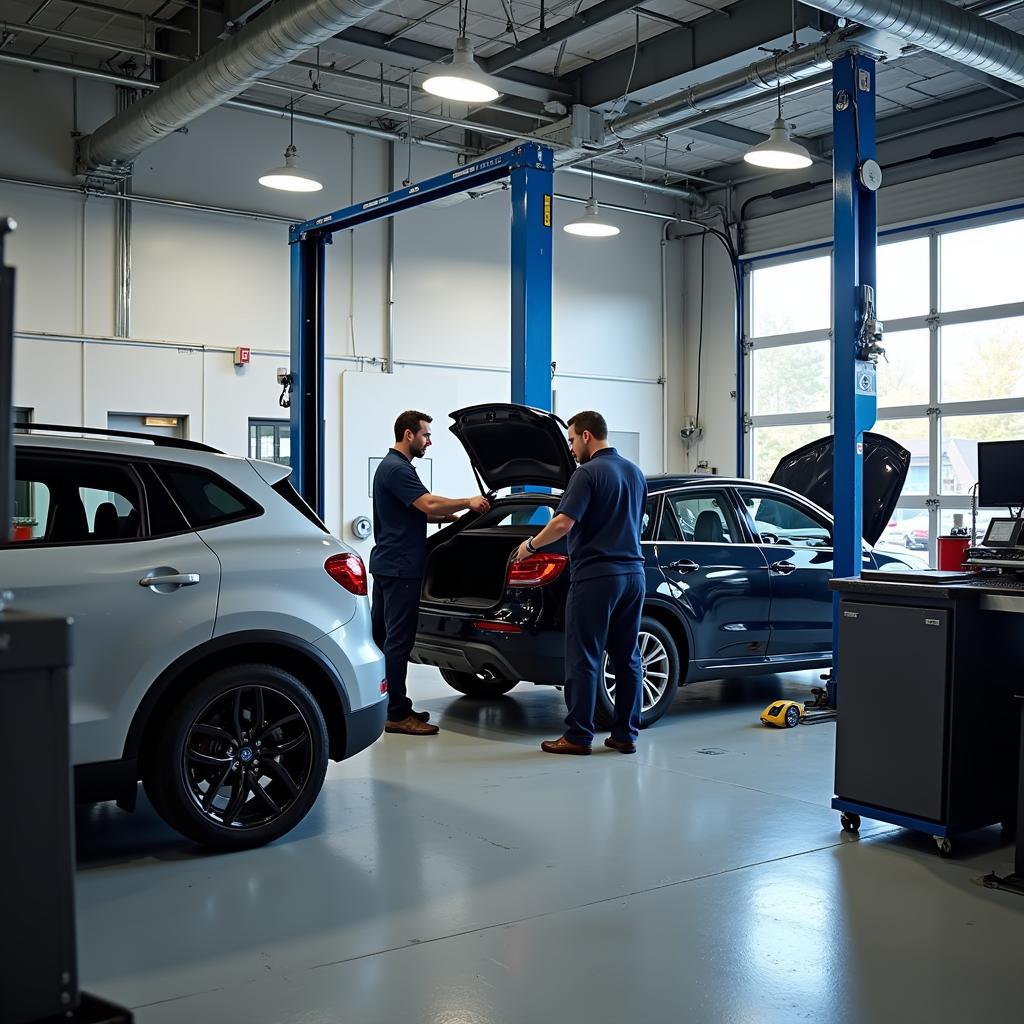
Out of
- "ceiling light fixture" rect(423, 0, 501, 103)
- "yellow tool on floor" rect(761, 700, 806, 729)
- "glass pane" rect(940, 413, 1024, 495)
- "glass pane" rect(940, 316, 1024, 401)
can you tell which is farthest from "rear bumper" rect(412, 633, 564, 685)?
"glass pane" rect(940, 316, 1024, 401)

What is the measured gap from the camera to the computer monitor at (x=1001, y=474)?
16.6 ft

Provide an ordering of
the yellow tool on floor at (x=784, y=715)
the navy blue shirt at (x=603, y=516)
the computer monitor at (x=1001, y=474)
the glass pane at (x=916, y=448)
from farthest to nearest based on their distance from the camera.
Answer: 1. the glass pane at (x=916, y=448)
2. the yellow tool on floor at (x=784, y=715)
3. the navy blue shirt at (x=603, y=516)
4. the computer monitor at (x=1001, y=474)

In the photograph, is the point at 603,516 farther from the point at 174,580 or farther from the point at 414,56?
the point at 414,56

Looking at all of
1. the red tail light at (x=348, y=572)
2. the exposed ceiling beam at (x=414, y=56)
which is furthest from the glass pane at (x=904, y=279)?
the red tail light at (x=348, y=572)

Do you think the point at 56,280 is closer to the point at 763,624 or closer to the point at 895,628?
the point at 763,624

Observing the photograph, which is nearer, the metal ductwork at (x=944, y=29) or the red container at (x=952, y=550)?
the metal ductwork at (x=944, y=29)

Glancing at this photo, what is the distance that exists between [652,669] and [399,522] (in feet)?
5.64

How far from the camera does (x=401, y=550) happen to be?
656 centimetres

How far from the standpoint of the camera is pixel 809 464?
344 inches

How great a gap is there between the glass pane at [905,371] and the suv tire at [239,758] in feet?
35.8

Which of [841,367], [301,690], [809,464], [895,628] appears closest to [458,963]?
[301,690]

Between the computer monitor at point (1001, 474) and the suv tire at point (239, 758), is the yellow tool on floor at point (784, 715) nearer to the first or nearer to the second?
the computer monitor at point (1001, 474)

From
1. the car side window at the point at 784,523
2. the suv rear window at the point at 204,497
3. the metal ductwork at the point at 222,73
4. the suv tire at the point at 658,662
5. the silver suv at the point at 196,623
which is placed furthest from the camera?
the metal ductwork at the point at 222,73

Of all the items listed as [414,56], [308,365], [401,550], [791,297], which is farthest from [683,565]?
[791,297]
